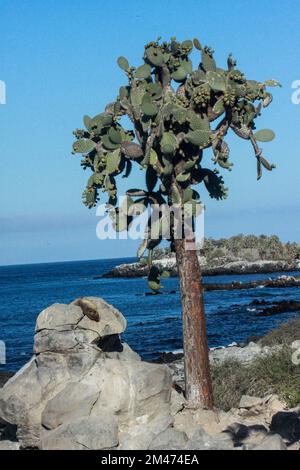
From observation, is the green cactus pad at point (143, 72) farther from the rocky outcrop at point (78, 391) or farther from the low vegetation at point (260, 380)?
the low vegetation at point (260, 380)

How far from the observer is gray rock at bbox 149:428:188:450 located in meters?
8.83

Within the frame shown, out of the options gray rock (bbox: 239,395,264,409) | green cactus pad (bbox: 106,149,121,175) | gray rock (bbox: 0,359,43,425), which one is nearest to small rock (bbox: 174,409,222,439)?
gray rock (bbox: 239,395,264,409)

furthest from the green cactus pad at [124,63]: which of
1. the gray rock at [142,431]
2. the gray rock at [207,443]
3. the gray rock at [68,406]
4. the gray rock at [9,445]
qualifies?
the gray rock at [9,445]

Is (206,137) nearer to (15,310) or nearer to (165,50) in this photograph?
(165,50)

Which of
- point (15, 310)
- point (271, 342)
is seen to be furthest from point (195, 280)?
point (15, 310)

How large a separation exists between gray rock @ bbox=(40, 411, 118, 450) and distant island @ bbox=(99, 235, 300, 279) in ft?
262

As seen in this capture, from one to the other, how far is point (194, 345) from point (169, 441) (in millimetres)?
2435

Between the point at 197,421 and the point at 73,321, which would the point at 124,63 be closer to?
the point at 73,321

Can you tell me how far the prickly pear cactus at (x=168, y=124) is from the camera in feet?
36.4

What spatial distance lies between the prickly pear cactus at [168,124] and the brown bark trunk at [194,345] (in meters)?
1.00

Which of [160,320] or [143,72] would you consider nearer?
[143,72]

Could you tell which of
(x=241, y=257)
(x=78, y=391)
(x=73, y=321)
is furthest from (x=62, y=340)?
(x=241, y=257)

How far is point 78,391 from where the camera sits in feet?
32.0
